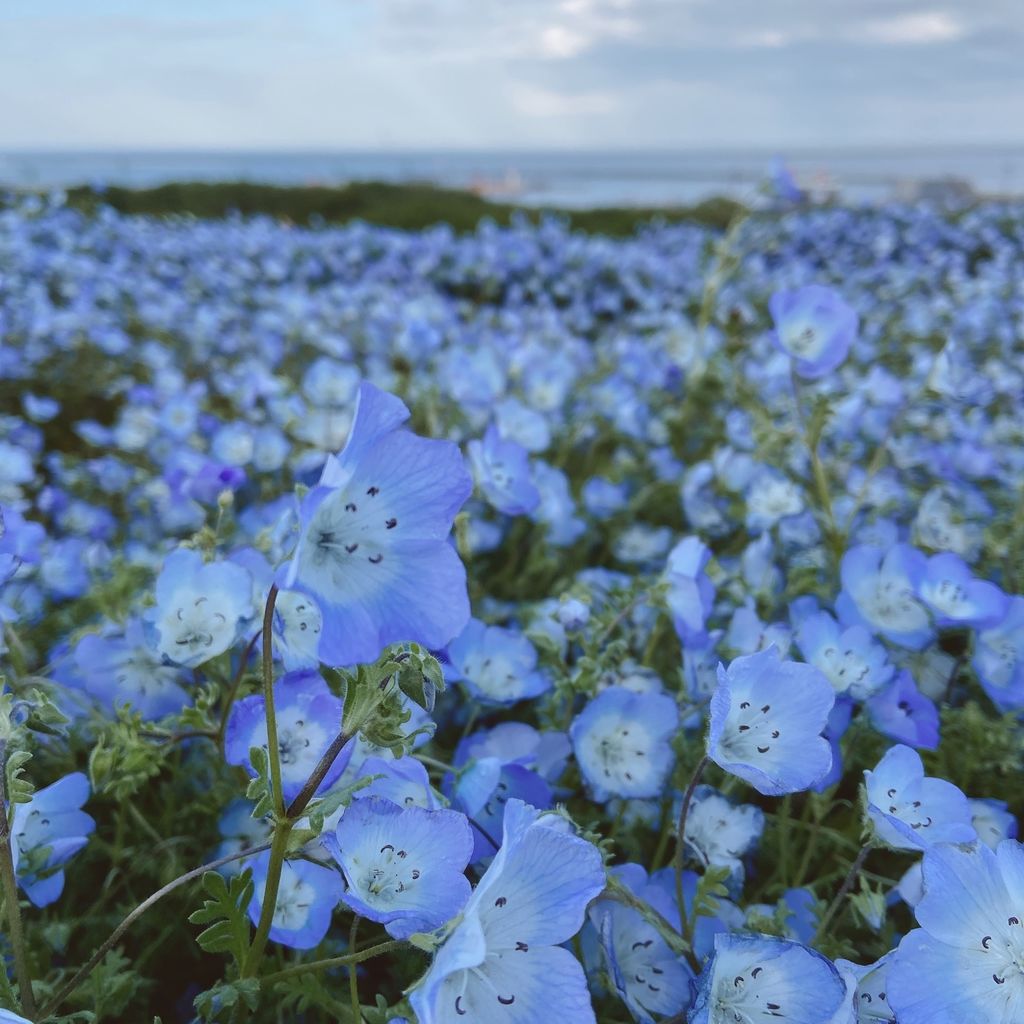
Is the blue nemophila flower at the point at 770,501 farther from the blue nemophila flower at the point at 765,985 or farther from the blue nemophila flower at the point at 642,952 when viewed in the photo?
the blue nemophila flower at the point at 765,985

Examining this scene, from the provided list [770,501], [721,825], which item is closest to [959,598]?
[721,825]

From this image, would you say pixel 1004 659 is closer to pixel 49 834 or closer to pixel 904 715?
pixel 904 715

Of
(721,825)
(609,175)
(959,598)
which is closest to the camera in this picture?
(721,825)

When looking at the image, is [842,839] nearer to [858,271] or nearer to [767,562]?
[767,562]

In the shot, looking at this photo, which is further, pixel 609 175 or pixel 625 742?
pixel 609 175

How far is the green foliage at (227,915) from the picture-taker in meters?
0.71

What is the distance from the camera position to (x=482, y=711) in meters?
1.25

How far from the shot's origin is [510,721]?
1.29 metres

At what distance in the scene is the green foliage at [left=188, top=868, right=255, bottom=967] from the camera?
0.71 metres

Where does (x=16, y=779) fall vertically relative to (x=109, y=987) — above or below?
above

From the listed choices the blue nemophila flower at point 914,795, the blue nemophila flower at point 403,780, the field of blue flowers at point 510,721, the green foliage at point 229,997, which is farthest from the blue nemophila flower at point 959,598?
the green foliage at point 229,997

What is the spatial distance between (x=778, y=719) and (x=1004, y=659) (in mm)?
613

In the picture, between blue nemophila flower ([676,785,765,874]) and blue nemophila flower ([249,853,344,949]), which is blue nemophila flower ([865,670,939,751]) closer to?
blue nemophila flower ([676,785,765,874])

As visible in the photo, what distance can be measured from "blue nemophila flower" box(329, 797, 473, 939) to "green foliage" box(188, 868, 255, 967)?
85 millimetres
